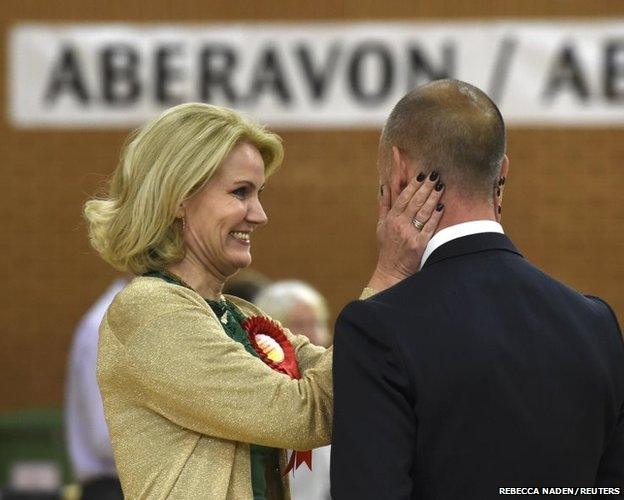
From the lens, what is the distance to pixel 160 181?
3.10 metres

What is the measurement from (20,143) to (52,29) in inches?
32.3

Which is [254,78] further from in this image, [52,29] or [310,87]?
[52,29]

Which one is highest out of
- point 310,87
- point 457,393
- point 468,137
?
point 468,137

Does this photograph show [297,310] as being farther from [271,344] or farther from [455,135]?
[455,135]

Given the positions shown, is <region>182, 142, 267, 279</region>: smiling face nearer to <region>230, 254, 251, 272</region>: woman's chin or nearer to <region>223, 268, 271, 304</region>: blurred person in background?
<region>230, 254, 251, 272</region>: woman's chin

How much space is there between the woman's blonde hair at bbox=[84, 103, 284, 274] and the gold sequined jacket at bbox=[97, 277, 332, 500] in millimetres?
111

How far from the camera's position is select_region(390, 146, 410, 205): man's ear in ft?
9.62

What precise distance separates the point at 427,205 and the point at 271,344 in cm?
61

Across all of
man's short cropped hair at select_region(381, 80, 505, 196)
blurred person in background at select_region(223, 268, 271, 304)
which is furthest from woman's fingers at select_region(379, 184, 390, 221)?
blurred person in background at select_region(223, 268, 271, 304)

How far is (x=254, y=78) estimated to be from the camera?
29.0 ft

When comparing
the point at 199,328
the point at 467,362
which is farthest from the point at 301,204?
the point at 467,362

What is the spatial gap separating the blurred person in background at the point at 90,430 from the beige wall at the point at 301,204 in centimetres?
226

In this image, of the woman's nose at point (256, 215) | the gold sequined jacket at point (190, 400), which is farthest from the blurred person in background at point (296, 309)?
the gold sequined jacket at point (190, 400)

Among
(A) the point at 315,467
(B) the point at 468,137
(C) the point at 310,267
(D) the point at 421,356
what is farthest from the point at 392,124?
(C) the point at 310,267
